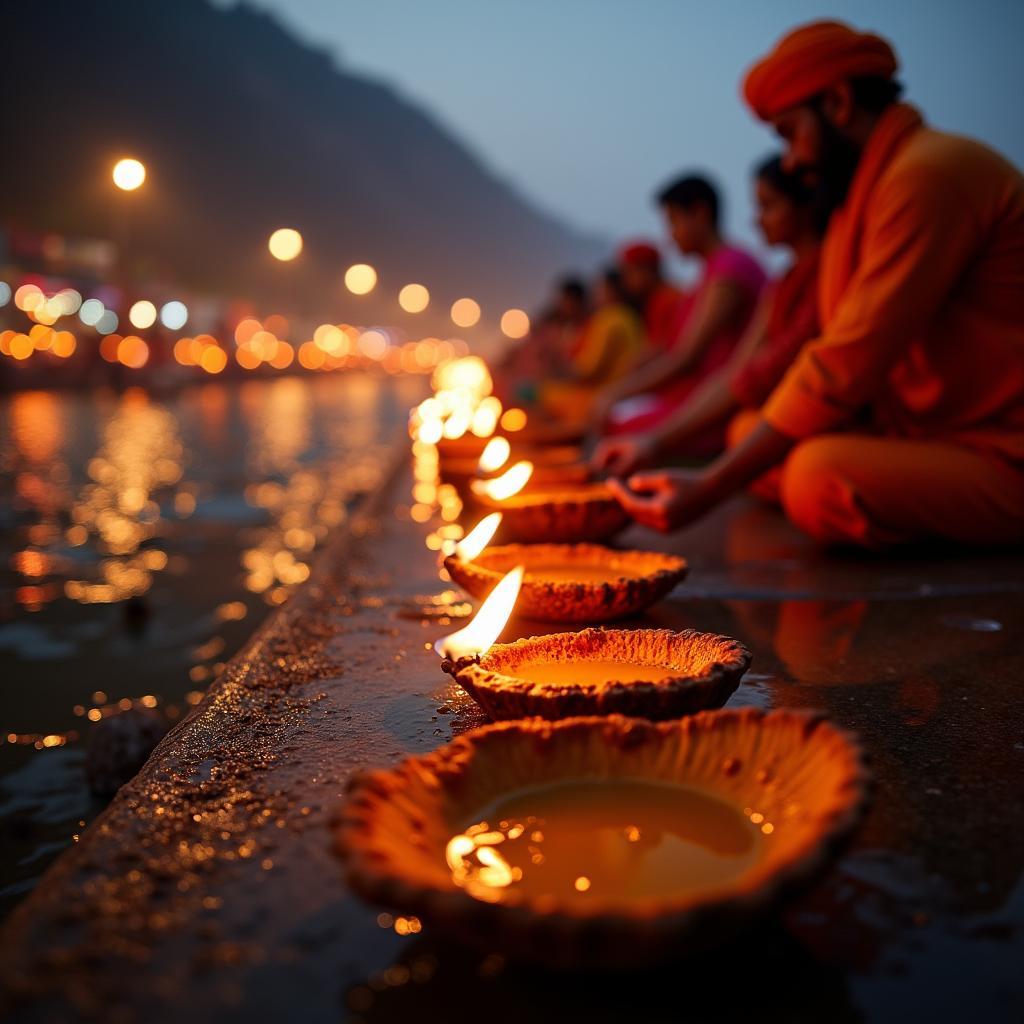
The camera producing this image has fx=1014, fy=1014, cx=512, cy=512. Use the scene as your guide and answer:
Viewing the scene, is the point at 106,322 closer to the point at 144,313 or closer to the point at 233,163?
→ the point at 144,313

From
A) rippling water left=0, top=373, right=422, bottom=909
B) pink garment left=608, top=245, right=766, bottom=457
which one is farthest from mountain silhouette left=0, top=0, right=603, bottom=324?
pink garment left=608, top=245, right=766, bottom=457

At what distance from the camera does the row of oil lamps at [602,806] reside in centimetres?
90

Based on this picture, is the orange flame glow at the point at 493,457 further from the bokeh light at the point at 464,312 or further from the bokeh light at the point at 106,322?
the bokeh light at the point at 464,312

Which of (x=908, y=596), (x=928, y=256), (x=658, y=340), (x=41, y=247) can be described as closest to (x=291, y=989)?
(x=908, y=596)

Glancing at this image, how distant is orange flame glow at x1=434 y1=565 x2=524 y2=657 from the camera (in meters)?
1.56

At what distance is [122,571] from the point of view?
208 inches

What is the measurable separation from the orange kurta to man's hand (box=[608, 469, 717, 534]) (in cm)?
35

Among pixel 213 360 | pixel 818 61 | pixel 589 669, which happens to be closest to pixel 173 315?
pixel 213 360

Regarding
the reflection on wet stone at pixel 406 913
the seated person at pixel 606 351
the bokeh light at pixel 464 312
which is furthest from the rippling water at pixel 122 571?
the bokeh light at pixel 464 312

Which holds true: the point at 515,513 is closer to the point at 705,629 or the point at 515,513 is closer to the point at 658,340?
the point at 705,629

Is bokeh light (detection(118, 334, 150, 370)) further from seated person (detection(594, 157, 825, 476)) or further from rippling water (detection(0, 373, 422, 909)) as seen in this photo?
seated person (detection(594, 157, 825, 476))

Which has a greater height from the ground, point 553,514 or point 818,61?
point 818,61

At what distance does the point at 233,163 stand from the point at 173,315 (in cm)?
5745

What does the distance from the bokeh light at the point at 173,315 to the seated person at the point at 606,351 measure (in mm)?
55020
